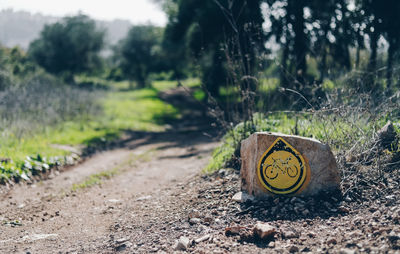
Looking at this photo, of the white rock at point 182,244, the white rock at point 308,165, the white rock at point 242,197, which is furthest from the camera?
the white rock at point 242,197

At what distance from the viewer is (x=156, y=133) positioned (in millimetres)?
14555

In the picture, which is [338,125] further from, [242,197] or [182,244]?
[182,244]

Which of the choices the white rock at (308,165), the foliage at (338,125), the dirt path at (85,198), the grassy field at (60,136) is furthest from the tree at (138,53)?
the white rock at (308,165)

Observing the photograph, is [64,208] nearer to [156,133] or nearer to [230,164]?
[230,164]

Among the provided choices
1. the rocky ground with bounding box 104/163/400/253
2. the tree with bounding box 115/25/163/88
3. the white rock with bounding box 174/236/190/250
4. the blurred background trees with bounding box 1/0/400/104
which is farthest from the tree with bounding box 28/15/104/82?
the white rock with bounding box 174/236/190/250

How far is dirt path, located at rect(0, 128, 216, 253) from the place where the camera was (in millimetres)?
4332

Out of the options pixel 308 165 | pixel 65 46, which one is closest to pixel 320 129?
pixel 308 165

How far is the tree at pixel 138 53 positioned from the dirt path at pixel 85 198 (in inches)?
1168

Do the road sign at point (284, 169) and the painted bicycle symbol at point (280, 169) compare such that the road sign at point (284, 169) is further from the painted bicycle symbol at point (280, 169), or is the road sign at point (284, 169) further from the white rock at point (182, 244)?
the white rock at point (182, 244)

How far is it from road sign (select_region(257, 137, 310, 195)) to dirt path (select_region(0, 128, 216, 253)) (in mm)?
2003

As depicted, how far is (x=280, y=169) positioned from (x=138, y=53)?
36.3 metres

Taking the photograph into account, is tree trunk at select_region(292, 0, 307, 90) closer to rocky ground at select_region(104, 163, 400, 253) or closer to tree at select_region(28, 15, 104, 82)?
rocky ground at select_region(104, 163, 400, 253)

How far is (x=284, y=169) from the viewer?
434 cm

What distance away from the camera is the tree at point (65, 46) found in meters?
29.0
